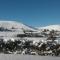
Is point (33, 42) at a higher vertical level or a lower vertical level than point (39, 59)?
higher

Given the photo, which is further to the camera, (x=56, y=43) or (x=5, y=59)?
(x=56, y=43)

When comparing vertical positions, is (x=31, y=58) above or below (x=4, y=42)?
below

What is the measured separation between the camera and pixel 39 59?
884cm

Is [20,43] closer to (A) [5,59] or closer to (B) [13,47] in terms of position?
(B) [13,47]

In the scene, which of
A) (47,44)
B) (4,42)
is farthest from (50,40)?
(4,42)

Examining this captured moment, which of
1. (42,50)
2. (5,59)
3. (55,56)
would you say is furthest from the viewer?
(42,50)

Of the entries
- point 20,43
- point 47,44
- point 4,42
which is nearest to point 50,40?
point 47,44

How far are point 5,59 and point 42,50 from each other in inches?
96.0

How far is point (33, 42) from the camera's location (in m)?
11.3

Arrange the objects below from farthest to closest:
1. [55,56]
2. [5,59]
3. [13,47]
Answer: [13,47]
[55,56]
[5,59]

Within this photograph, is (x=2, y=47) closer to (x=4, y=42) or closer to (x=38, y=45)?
(x=4, y=42)

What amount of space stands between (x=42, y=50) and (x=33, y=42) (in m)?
0.96

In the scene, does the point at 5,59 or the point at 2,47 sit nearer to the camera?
the point at 5,59

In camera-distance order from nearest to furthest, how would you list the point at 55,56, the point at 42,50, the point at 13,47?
the point at 55,56 → the point at 42,50 → the point at 13,47
